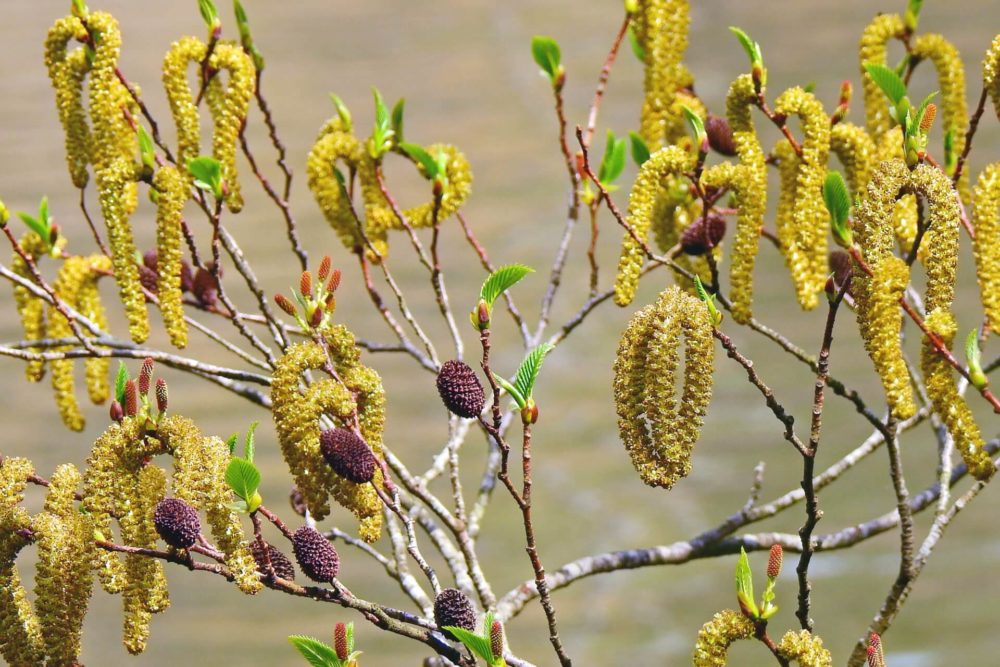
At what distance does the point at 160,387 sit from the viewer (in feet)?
1.52

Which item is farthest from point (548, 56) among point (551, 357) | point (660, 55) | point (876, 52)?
point (551, 357)

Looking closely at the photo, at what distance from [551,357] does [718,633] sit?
153 cm

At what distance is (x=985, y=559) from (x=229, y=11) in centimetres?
176

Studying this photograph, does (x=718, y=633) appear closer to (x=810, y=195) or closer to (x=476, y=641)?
(x=476, y=641)

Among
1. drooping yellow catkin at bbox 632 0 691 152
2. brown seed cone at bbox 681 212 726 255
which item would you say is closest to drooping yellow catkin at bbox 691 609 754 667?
brown seed cone at bbox 681 212 726 255

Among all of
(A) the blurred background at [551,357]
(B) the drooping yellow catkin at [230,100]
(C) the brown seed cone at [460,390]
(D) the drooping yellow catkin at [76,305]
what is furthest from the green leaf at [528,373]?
(A) the blurred background at [551,357]

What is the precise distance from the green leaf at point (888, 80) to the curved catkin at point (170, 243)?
12.1 inches

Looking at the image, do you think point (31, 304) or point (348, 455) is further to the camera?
point (31, 304)

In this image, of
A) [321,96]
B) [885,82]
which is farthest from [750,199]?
[321,96]

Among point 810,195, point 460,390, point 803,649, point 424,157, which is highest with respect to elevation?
point 424,157

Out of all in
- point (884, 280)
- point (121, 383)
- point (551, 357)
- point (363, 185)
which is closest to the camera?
point (884, 280)

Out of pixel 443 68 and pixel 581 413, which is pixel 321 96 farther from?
pixel 581 413

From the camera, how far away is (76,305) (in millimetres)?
756

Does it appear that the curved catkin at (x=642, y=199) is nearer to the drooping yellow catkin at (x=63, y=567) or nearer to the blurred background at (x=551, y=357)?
the drooping yellow catkin at (x=63, y=567)
